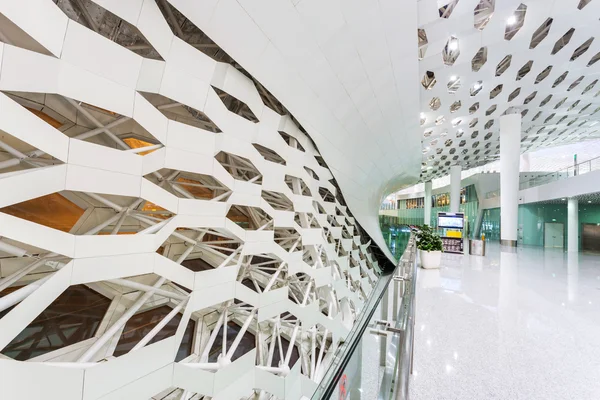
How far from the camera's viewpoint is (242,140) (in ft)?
14.3

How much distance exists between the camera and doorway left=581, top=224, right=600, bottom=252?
21.3 m

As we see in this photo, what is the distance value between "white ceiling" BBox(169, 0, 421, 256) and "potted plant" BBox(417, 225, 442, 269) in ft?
10.1

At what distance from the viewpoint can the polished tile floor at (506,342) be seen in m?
2.85

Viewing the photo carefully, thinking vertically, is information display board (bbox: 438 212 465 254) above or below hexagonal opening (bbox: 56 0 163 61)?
below

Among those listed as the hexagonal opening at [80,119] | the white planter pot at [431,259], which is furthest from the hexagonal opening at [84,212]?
the white planter pot at [431,259]

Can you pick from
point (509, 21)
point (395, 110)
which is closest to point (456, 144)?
point (509, 21)

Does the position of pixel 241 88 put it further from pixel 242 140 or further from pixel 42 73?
pixel 42 73

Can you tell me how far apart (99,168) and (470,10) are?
9292 millimetres

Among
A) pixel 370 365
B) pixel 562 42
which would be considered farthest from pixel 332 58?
pixel 562 42

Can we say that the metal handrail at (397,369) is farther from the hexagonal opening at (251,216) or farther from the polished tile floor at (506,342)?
the hexagonal opening at (251,216)

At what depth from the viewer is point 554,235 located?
22.9m

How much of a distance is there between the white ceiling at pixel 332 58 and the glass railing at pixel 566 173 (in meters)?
12.5

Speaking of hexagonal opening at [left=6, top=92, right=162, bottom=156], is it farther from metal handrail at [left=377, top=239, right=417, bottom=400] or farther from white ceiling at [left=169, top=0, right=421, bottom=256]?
metal handrail at [left=377, top=239, right=417, bottom=400]

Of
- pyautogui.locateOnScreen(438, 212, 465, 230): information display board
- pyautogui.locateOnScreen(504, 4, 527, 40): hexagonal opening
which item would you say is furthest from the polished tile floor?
pyautogui.locateOnScreen(504, 4, 527, 40): hexagonal opening
